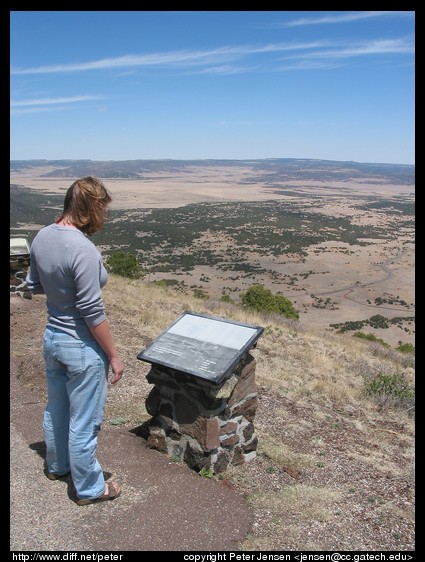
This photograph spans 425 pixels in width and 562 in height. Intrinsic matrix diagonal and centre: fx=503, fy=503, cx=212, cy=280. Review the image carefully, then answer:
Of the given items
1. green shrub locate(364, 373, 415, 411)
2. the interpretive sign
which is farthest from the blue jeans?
the interpretive sign

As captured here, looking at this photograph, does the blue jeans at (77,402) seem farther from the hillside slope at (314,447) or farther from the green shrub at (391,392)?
the green shrub at (391,392)

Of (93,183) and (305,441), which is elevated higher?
(93,183)

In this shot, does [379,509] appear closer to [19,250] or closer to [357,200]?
[19,250]

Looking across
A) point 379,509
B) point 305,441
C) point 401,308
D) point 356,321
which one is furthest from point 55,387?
point 401,308

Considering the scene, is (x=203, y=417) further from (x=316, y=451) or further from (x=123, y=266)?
(x=123, y=266)

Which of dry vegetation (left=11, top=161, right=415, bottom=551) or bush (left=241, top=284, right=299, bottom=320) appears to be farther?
bush (left=241, top=284, right=299, bottom=320)

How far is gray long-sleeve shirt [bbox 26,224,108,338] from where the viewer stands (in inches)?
122

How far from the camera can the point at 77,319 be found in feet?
10.7

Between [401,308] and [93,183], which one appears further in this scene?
[401,308]

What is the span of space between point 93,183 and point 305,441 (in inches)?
164

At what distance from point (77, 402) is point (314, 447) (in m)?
3.37

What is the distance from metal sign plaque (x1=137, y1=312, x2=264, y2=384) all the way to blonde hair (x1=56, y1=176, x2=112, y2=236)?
1684 mm

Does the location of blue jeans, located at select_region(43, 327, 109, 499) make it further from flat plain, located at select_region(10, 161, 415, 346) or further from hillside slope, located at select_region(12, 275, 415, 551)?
flat plain, located at select_region(10, 161, 415, 346)

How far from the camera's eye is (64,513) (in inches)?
145
